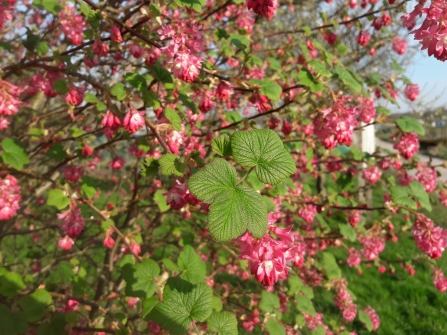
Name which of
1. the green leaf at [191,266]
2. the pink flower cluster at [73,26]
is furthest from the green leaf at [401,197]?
the pink flower cluster at [73,26]

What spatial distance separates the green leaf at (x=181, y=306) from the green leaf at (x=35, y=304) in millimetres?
868

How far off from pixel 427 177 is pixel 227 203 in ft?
10.3

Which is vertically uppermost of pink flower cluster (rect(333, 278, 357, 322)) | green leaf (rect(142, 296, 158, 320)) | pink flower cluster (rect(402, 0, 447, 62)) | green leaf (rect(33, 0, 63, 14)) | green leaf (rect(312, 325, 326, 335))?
pink flower cluster (rect(402, 0, 447, 62))

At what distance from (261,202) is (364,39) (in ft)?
13.4

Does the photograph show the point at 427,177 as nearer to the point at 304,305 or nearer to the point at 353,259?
the point at 353,259

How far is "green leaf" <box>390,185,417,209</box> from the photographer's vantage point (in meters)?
2.72

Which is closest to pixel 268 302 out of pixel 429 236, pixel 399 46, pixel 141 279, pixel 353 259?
pixel 429 236

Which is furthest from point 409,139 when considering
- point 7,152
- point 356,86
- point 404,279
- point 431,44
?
point 404,279

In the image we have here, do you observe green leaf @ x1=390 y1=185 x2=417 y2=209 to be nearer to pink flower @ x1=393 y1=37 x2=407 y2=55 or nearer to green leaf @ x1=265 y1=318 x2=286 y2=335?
green leaf @ x1=265 y1=318 x2=286 y2=335

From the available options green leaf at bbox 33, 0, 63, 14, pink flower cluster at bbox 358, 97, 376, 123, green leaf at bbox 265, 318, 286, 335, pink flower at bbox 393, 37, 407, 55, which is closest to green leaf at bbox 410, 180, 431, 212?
pink flower cluster at bbox 358, 97, 376, 123

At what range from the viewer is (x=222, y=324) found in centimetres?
143

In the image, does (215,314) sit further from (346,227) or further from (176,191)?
(346,227)

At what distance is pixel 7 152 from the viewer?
86.5 inches

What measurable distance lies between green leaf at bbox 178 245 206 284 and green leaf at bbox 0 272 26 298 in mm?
988
